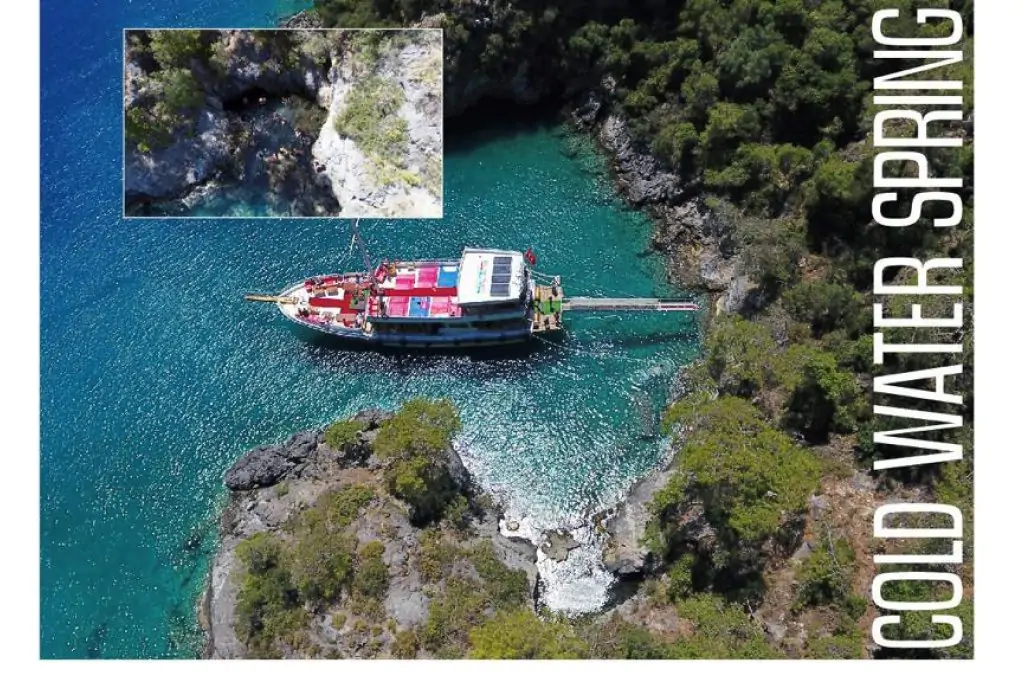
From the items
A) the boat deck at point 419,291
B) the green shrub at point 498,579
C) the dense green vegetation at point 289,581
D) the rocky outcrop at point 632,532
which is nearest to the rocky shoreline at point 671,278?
the rocky outcrop at point 632,532

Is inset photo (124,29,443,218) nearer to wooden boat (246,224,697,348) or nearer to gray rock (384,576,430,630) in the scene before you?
wooden boat (246,224,697,348)

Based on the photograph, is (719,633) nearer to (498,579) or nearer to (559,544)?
(559,544)

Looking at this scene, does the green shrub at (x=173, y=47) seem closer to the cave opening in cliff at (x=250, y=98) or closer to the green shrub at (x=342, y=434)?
the cave opening in cliff at (x=250, y=98)

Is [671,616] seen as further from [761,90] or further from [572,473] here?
[761,90]

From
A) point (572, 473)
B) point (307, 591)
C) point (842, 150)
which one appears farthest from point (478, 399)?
point (842, 150)

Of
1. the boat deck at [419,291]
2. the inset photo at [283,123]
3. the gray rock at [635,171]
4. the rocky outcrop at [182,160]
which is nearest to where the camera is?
the inset photo at [283,123]
